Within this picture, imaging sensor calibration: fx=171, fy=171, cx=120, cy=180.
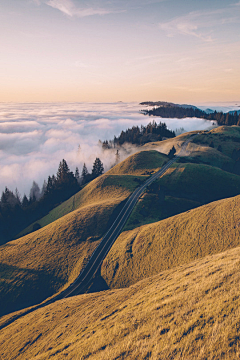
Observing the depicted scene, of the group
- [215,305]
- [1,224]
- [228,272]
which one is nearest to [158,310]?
[215,305]

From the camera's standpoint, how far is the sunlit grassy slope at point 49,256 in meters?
42.1

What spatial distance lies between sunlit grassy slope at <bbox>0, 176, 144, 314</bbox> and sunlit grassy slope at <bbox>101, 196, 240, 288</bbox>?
33.7ft

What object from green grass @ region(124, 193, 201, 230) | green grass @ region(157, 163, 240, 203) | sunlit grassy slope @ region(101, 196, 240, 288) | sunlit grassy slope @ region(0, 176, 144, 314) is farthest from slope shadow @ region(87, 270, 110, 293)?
green grass @ region(157, 163, 240, 203)

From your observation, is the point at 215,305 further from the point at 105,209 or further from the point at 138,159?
the point at 138,159

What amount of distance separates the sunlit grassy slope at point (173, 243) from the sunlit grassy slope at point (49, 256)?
1028 cm

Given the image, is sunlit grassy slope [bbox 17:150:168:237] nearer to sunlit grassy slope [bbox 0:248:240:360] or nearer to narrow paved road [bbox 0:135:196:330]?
narrow paved road [bbox 0:135:196:330]

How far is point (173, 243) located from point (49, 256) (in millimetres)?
35991

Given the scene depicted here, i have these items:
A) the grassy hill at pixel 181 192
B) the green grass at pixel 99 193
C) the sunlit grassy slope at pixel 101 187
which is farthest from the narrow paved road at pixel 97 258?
the sunlit grassy slope at pixel 101 187

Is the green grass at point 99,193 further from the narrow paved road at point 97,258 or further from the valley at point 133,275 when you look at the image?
the narrow paved road at point 97,258

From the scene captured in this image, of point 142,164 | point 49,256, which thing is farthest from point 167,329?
point 142,164

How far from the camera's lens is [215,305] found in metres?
14.0

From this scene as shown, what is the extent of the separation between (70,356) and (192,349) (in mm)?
12155

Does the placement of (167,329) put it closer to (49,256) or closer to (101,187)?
(49,256)

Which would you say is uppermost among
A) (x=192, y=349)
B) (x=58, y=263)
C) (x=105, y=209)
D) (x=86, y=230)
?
(x=192, y=349)
